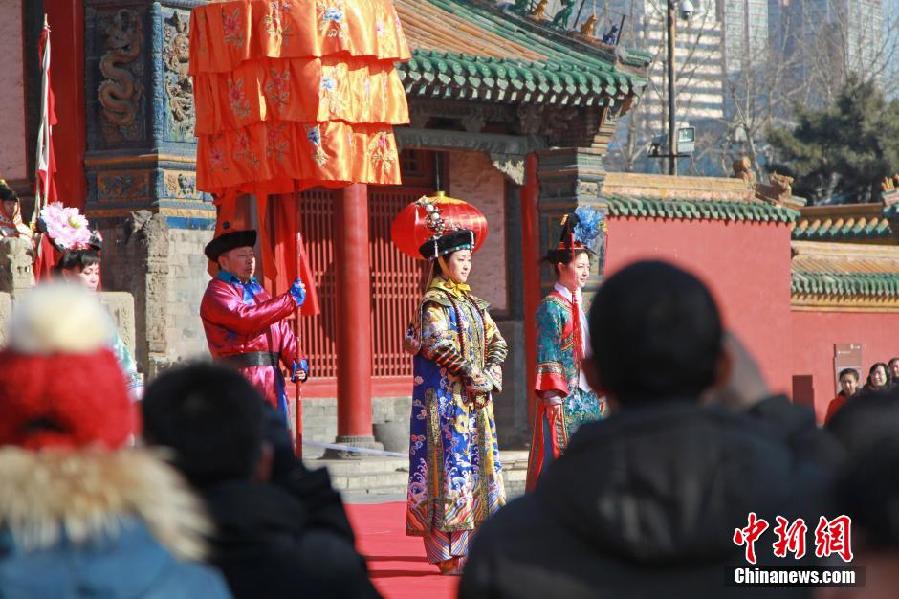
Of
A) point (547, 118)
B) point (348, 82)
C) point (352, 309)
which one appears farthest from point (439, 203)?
point (547, 118)

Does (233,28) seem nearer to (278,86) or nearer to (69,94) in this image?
(278,86)

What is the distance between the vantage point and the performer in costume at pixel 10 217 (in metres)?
9.84

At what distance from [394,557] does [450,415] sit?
1.05m

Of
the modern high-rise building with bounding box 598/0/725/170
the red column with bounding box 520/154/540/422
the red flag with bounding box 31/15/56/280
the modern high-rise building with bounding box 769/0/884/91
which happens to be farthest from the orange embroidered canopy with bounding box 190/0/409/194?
the modern high-rise building with bounding box 769/0/884/91

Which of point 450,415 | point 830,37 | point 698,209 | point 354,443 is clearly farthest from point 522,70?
point 830,37

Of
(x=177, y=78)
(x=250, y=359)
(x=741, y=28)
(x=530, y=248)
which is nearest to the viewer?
(x=250, y=359)

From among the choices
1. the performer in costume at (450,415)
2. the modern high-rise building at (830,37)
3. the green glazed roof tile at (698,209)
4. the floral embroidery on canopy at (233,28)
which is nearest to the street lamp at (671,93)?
the green glazed roof tile at (698,209)

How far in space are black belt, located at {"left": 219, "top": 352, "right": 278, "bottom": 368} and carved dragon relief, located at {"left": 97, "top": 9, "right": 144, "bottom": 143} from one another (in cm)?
393

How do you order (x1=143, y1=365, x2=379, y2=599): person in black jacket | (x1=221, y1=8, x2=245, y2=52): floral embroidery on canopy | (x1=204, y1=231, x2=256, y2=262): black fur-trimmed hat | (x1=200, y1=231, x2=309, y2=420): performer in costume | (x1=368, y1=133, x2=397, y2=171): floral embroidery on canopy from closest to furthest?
(x1=143, y1=365, x2=379, y2=599): person in black jacket < (x1=200, y1=231, x2=309, y2=420): performer in costume < (x1=204, y1=231, x2=256, y2=262): black fur-trimmed hat < (x1=221, y1=8, x2=245, y2=52): floral embroidery on canopy < (x1=368, y1=133, x2=397, y2=171): floral embroidery on canopy

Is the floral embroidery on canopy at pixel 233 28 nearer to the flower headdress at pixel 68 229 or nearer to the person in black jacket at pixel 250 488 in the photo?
the flower headdress at pixel 68 229

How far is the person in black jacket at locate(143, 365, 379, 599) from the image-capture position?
274 cm

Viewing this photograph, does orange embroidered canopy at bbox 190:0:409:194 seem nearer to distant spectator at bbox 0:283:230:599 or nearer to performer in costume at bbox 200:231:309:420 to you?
performer in costume at bbox 200:231:309:420

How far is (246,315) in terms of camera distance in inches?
287

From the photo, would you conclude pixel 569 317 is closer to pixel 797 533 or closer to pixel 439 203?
pixel 439 203
